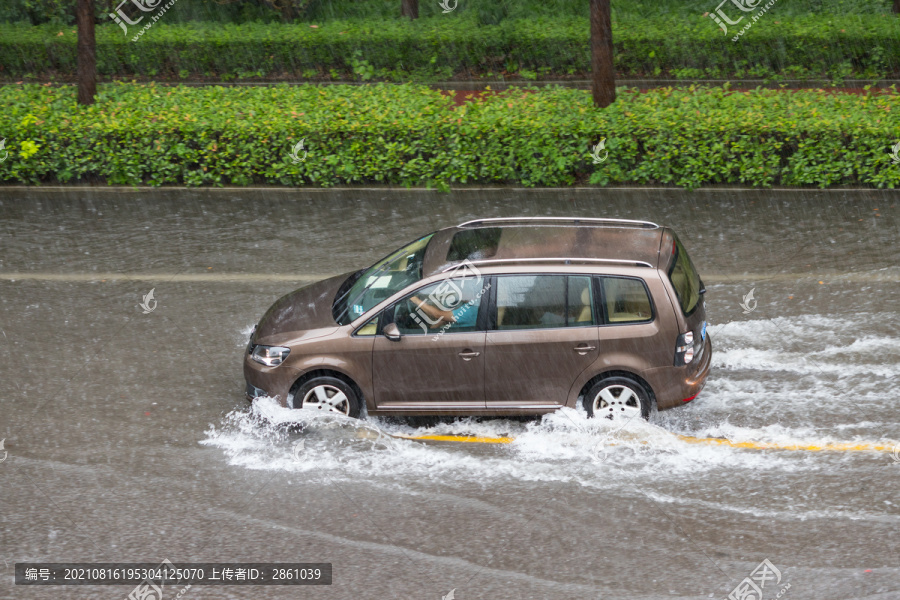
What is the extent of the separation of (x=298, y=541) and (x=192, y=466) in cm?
148

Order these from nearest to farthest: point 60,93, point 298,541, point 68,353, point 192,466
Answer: point 298,541 < point 192,466 < point 68,353 < point 60,93

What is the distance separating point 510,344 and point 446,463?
3.71 feet

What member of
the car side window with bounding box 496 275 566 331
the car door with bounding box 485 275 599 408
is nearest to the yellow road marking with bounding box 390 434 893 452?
the car door with bounding box 485 275 599 408

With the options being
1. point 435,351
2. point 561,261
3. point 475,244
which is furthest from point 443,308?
point 561,261

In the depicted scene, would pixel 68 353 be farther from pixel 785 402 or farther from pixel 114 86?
pixel 114 86

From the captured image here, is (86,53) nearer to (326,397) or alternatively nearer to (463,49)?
(463,49)

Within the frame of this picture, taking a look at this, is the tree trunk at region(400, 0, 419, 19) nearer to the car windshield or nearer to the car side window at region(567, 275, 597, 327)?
the car windshield

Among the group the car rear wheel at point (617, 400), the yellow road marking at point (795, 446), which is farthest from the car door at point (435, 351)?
the yellow road marking at point (795, 446)

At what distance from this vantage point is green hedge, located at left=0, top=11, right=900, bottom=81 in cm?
1939

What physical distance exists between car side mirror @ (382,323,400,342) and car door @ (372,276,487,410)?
0.14ft

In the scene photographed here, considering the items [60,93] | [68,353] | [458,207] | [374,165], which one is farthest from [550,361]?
[60,93]

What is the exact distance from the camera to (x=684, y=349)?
7.79 meters

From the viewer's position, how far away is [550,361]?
25.7 ft

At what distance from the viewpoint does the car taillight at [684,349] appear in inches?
306
